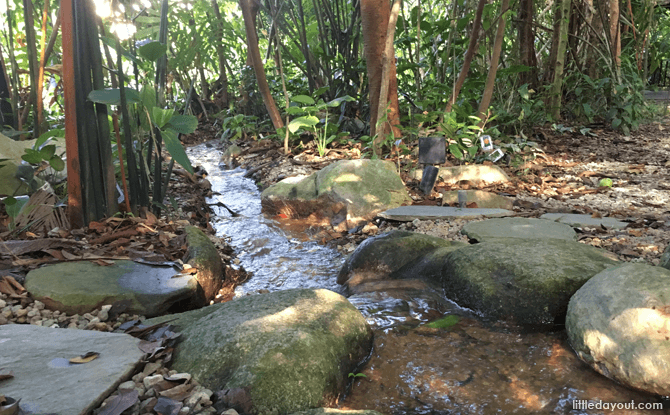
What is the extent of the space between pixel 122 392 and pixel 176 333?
403 mm

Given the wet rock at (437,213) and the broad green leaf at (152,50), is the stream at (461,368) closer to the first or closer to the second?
the wet rock at (437,213)

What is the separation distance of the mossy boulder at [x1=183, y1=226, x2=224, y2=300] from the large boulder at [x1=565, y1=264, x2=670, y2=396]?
162 cm

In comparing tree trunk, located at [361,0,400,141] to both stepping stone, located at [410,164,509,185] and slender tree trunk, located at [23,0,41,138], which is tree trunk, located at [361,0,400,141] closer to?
stepping stone, located at [410,164,509,185]

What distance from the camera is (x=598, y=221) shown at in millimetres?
2934

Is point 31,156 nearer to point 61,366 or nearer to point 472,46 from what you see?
point 61,366

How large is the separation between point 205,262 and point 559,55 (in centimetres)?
557

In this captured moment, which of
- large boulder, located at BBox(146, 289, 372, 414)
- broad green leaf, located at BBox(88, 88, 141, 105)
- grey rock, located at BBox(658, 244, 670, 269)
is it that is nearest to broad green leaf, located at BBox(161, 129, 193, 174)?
broad green leaf, located at BBox(88, 88, 141, 105)

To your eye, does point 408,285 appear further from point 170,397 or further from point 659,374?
point 170,397

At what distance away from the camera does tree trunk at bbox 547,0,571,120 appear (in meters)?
5.85

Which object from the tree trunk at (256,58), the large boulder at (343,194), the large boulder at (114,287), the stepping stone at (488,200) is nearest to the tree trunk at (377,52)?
the large boulder at (343,194)

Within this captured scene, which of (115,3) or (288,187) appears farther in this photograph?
(288,187)

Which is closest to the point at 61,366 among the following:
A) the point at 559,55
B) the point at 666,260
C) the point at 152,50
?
the point at 152,50

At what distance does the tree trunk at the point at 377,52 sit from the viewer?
4.54m

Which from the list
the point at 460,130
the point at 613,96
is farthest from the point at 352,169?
the point at 613,96
